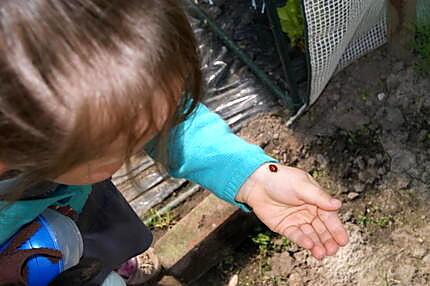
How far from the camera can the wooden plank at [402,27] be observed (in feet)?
7.89

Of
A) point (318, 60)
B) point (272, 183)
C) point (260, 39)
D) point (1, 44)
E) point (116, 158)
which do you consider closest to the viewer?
point (1, 44)

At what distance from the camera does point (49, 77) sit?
1.08 meters

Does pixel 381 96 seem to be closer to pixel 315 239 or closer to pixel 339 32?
pixel 339 32

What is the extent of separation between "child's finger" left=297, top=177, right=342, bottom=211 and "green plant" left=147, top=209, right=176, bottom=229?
798 millimetres

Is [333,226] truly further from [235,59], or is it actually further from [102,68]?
[235,59]

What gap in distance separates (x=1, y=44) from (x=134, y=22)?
0.18 metres

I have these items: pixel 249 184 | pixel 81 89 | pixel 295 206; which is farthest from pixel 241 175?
pixel 81 89

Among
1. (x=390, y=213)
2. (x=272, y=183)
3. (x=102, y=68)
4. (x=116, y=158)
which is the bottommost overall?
(x=390, y=213)

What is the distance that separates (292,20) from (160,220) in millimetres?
683

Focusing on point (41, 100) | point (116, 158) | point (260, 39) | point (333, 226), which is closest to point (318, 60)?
point (260, 39)

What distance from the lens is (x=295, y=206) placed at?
1.66 meters

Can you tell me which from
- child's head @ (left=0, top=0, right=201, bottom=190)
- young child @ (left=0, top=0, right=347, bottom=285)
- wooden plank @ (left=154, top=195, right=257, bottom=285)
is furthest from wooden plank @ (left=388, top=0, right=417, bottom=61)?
child's head @ (left=0, top=0, right=201, bottom=190)

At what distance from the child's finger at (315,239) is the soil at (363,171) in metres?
0.58

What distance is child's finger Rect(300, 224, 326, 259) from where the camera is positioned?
168cm
